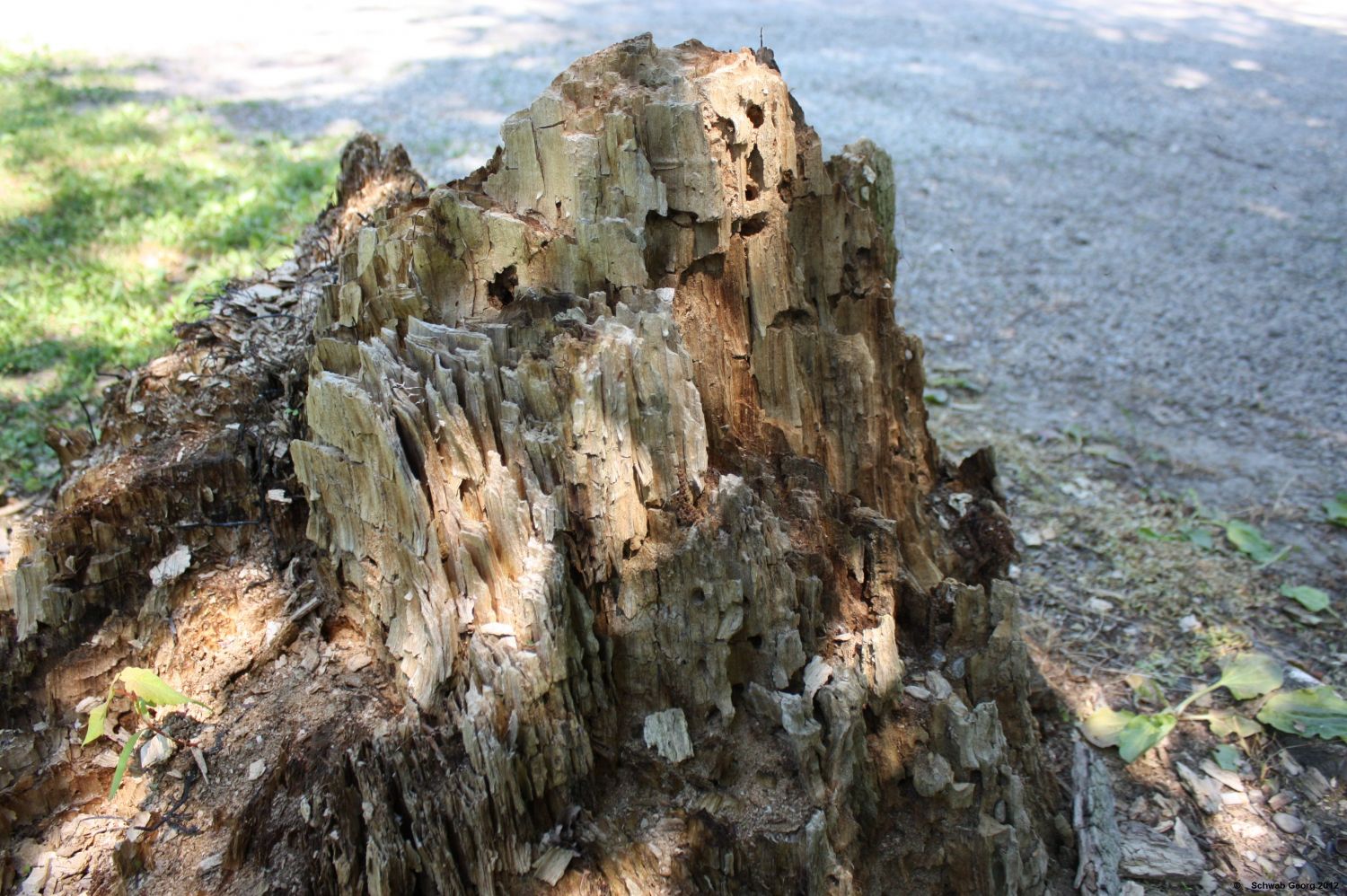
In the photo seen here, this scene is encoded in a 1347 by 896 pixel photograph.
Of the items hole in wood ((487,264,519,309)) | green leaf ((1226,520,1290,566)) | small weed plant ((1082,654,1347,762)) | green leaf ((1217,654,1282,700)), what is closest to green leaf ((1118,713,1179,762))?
small weed plant ((1082,654,1347,762))

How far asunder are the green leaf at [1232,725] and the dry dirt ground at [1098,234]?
2.6 inches

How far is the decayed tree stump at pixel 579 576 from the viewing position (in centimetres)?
225

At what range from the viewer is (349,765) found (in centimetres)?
223

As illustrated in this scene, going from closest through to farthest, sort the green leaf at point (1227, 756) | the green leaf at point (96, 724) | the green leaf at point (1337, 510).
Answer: the green leaf at point (96, 724) → the green leaf at point (1227, 756) → the green leaf at point (1337, 510)

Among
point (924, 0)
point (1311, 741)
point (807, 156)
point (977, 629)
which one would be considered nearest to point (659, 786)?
point (977, 629)

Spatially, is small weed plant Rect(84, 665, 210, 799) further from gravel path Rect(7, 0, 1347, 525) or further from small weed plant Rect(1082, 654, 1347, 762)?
gravel path Rect(7, 0, 1347, 525)

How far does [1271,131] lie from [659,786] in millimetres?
Result: 10186

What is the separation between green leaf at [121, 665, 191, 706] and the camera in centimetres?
235

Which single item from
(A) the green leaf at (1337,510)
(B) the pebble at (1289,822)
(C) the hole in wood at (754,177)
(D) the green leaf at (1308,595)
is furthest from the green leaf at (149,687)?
(A) the green leaf at (1337,510)

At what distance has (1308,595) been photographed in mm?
4059

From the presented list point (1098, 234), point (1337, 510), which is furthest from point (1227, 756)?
point (1098, 234)

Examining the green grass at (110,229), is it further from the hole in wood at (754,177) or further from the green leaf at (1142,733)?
the green leaf at (1142,733)

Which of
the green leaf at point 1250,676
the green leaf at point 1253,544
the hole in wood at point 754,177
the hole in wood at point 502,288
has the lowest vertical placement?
the green leaf at point 1253,544

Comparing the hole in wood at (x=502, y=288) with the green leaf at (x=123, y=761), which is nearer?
the green leaf at (x=123, y=761)
